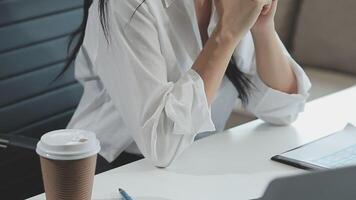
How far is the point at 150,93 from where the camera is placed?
129 centimetres

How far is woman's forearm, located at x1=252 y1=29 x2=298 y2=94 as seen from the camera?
1.55 m

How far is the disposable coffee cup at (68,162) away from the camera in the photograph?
37.8 inches

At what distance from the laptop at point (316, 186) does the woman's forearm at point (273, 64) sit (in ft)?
2.77

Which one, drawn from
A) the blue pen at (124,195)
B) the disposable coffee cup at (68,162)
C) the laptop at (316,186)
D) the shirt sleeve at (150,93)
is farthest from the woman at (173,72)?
the laptop at (316,186)

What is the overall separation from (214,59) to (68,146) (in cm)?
44

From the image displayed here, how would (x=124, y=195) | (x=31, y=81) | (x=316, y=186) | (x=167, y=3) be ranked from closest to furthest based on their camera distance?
1. (x=316, y=186)
2. (x=124, y=195)
3. (x=167, y=3)
4. (x=31, y=81)

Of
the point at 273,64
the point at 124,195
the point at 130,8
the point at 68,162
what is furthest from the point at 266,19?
the point at 68,162

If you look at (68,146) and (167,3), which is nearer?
(68,146)

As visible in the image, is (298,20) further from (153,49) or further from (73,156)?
(73,156)

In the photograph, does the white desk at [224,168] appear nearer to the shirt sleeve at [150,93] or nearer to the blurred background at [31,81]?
the shirt sleeve at [150,93]

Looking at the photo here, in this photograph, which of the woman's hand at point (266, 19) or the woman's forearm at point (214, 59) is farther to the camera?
the woman's hand at point (266, 19)

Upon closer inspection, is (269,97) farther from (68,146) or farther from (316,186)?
(316,186)

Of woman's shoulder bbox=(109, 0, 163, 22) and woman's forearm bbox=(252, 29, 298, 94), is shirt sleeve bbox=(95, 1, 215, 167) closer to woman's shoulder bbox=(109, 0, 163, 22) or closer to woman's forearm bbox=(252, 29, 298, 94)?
woman's shoulder bbox=(109, 0, 163, 22)

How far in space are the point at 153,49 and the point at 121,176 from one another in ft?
0.89
